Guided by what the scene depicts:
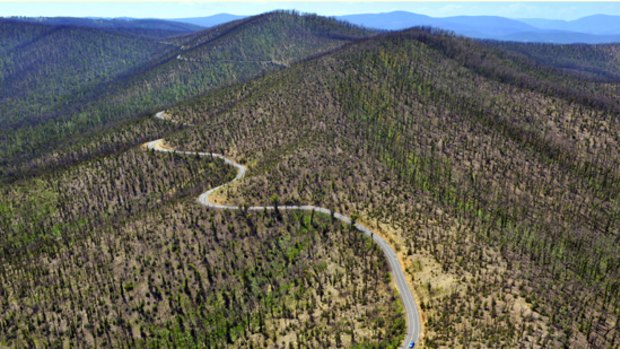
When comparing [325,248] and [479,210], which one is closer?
[325,248]

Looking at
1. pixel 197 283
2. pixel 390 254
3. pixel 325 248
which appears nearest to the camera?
pixel 197 283

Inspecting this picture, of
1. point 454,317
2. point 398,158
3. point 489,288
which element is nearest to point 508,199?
point 398,158

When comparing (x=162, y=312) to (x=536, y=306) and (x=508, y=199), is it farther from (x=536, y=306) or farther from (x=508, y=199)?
(x=508, y=199)

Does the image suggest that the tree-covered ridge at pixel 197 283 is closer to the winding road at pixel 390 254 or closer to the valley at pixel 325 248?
the valley at pixel 325 248

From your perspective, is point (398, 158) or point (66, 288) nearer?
point (66, 288)

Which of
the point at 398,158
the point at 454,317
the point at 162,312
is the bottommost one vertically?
the point at 162,312

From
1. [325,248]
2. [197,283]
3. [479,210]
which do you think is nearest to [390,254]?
[325,248]

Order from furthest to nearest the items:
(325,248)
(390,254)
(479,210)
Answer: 1. (479,210)
2. (325,248)
3. (390,254)

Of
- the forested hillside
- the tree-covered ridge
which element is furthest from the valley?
the forested hillside

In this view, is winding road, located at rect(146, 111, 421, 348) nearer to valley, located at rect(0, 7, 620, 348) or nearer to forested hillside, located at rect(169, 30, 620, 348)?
valley, located at rect(0, 7, 620, 348)

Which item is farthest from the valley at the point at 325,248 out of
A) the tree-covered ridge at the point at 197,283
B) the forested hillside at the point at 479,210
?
the forested hillside at the point at 479,210

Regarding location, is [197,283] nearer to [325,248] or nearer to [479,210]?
[325,248]
